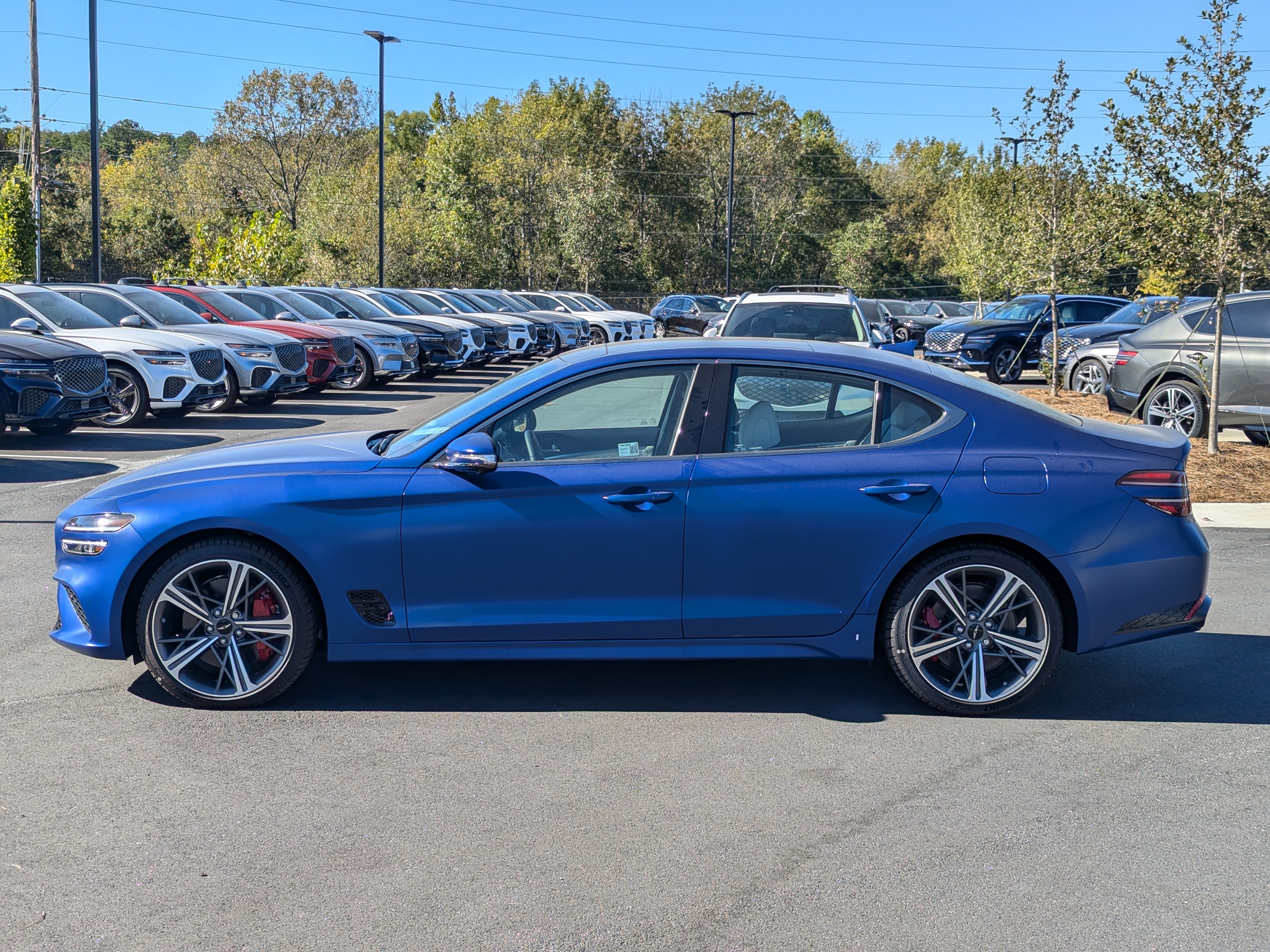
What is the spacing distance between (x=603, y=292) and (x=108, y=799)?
60.4 metres

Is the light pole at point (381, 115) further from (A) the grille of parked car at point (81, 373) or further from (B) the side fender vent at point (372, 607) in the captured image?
(B) the side fender vent at point (372, 607)

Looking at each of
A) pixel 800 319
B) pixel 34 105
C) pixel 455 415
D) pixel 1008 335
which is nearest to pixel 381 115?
pixel 34 105

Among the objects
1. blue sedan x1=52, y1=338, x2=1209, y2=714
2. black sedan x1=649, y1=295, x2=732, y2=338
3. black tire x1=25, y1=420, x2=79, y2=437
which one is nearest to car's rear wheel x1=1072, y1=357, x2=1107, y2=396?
black tire x1=25, y1=420, x2=79, y2=437

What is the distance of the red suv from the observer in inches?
748

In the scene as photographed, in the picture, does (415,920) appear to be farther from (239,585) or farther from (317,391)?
(317,391)

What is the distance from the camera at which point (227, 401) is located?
16.9 metres

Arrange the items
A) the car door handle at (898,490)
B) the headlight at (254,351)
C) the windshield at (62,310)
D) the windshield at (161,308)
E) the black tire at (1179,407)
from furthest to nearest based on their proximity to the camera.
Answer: the windshield at (161,308) < the headlight at (254,351) < the windshield at (62,310) < the black tire at (1179,407) < the car door handle at (898,490)

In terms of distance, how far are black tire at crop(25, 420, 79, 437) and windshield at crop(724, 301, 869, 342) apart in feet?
23.6

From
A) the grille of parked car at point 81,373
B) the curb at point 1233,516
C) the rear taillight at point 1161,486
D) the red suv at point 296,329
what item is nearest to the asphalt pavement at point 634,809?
the rear taillight at point 1161,486

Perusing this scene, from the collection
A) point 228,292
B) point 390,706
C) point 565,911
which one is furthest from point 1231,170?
point 228,292

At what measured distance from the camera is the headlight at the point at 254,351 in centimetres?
1694

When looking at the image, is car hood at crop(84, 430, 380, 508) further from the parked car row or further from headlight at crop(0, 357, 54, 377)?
the parked car row

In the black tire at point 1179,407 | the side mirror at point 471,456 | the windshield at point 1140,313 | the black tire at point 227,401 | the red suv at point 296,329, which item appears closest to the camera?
the side mirror at point 471,456

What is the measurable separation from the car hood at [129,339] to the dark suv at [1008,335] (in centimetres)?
1416
